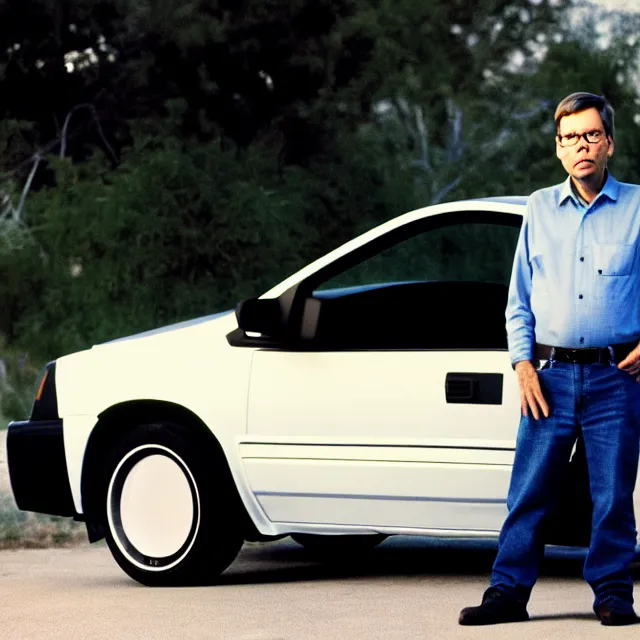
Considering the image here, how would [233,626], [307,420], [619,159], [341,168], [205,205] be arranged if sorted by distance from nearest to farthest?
[233,626], [307,420], [205,205], [341,168], [619,159]

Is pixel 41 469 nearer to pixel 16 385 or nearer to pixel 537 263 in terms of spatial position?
pixel 537 263

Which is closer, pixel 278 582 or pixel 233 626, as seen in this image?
pixel 233 626

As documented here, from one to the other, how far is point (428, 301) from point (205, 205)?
17755 millimetres

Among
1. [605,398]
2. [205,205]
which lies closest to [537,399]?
[605,398]

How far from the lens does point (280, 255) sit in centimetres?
2730

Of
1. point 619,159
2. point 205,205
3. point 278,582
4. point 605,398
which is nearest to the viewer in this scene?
point 605,398

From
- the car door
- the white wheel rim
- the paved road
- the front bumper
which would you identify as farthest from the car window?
the car door

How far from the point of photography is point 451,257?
101 ft

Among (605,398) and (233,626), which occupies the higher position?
(605,398)

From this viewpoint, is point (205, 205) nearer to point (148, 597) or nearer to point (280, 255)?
point (280, 255)

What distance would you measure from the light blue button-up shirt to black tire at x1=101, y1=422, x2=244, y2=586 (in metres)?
Answer: 2.15

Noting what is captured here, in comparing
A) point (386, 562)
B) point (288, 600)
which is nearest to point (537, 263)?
point (288, 600)

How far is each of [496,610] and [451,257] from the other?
24.5 m

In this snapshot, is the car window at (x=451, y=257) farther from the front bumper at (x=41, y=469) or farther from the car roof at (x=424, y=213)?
the car roof at (x=424, y=213)
